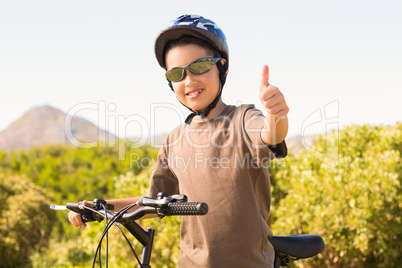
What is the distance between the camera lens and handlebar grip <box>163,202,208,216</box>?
1.47m

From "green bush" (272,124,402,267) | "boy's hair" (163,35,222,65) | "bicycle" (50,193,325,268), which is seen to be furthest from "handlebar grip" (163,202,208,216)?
"green bush" (272,124,402,267)

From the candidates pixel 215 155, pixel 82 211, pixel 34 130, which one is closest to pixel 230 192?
pixel 215 155

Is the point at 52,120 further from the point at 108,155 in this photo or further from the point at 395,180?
the point at 395,180

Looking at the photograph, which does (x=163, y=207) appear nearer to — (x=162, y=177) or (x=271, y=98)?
(x=271, y=98)

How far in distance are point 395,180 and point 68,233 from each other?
22.3 feet

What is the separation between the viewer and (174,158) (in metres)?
2.40

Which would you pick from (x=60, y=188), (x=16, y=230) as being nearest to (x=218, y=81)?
(x=16, y=230)

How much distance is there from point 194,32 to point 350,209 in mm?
4179

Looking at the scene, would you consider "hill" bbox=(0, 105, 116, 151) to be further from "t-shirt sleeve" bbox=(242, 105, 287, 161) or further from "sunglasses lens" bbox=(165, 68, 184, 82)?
"t-shirt sleeve" bbox=(242, 105, 287, 161)

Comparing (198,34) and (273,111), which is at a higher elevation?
(198,34)

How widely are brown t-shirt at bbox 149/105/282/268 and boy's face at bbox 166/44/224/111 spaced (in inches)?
5.7

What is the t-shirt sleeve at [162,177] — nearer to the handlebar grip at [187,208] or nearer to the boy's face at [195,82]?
the boy's face at [195,82]

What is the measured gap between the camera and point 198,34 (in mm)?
2289

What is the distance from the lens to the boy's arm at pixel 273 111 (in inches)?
64.0
